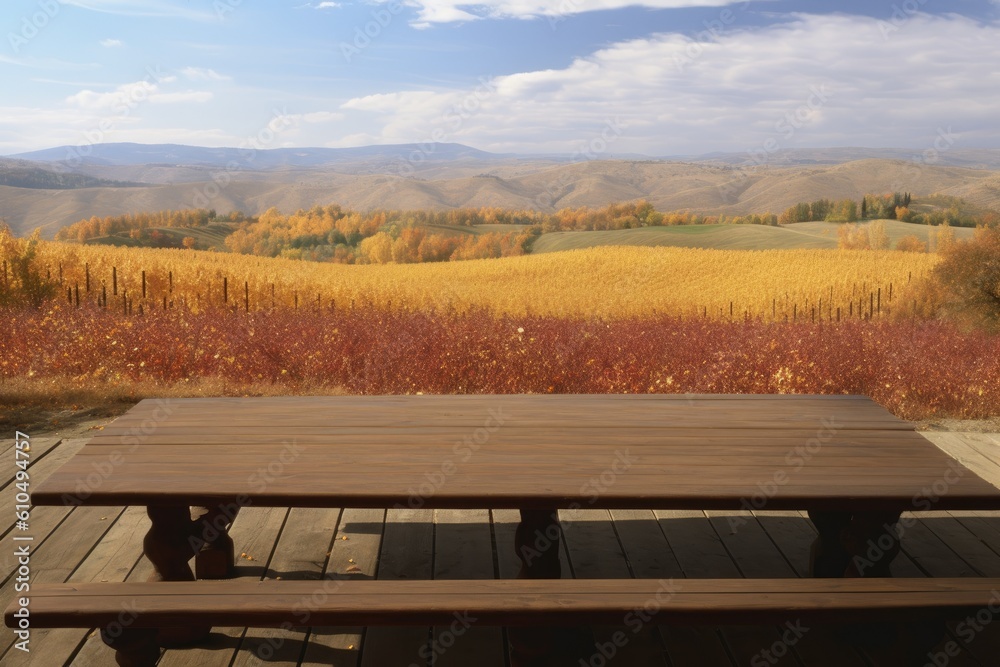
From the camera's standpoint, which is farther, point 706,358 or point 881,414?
point 706,358

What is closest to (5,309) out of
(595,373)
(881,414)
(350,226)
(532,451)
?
(595,373)

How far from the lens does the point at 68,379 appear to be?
6.49 meters

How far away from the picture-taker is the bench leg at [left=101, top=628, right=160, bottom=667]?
7.29 ft

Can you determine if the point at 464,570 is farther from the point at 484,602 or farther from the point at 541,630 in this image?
the point at 484,602

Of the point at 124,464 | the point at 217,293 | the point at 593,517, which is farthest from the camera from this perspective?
the point at 217,293

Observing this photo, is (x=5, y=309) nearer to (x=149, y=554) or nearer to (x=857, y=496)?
(x=149, y=554)

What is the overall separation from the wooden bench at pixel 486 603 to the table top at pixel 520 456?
230mm

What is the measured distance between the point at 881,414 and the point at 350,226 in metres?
23.4

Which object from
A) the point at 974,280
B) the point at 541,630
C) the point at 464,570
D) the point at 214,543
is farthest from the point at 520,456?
the point at 974,280

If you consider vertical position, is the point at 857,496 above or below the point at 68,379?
above

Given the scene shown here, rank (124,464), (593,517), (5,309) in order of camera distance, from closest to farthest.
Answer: (124,464) < (593,517) < (5,309)

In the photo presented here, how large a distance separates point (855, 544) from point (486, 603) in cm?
146

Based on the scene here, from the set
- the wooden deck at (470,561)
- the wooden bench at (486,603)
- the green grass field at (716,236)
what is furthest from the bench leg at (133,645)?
the green grass field at (716,236)

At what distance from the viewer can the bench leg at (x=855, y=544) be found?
2686 mm
